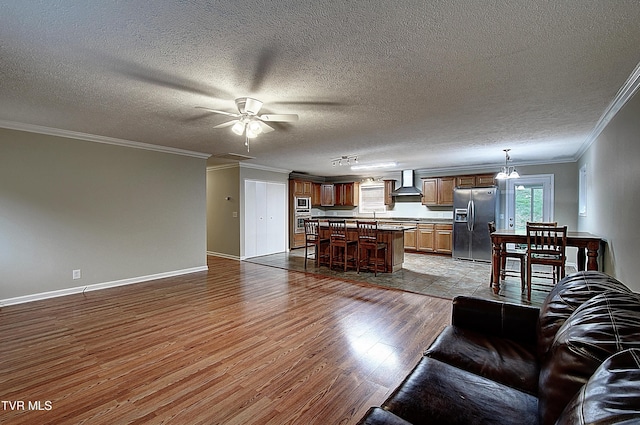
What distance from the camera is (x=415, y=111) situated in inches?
130

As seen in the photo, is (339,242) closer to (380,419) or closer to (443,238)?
(443,238)

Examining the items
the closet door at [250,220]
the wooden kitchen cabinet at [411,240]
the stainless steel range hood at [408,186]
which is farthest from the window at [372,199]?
the closet door at [250,220]

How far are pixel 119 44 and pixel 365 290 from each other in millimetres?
4036

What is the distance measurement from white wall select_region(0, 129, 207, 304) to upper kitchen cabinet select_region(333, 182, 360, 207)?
4.96 metres

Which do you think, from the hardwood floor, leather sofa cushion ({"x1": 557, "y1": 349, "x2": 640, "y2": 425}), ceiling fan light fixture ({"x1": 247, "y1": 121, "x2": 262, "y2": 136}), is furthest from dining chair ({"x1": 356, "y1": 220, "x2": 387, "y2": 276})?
leather sofa cushion ({"x1": 557, "y1": 349, "x2": 640, "y2": 425})

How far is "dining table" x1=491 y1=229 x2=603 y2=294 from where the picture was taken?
12.3 feet

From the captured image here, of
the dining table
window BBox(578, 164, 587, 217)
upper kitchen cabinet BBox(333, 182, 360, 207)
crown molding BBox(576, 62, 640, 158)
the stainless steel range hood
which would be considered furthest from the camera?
upper kitchen cabinet BBox(333, 182, 360, 207)

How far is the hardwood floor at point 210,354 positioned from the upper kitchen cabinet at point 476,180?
4358 millimetres

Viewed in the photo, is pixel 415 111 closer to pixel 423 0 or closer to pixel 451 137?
pixel 451 137

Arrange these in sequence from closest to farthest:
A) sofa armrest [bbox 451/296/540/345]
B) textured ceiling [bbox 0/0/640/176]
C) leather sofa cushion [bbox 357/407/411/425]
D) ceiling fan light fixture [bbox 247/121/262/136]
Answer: leather sofa cushion [bbox 357/407/411/425] → textured ceiling [bbox 0/0/640/176] → sofa armrest [bbox 451/296/540/345] → ceiling fan light fixture [bbox 247/121/262/136]

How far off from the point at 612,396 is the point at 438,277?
488 cm

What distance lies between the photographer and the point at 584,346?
105 cm

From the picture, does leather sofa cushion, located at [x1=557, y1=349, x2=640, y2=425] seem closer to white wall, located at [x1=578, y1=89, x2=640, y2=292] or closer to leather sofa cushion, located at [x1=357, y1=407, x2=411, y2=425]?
leather sofa cushion, located at [x1=357, y1=407, x2=411, y2=425]

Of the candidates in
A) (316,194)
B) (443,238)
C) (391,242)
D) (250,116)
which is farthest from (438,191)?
(250,116)
